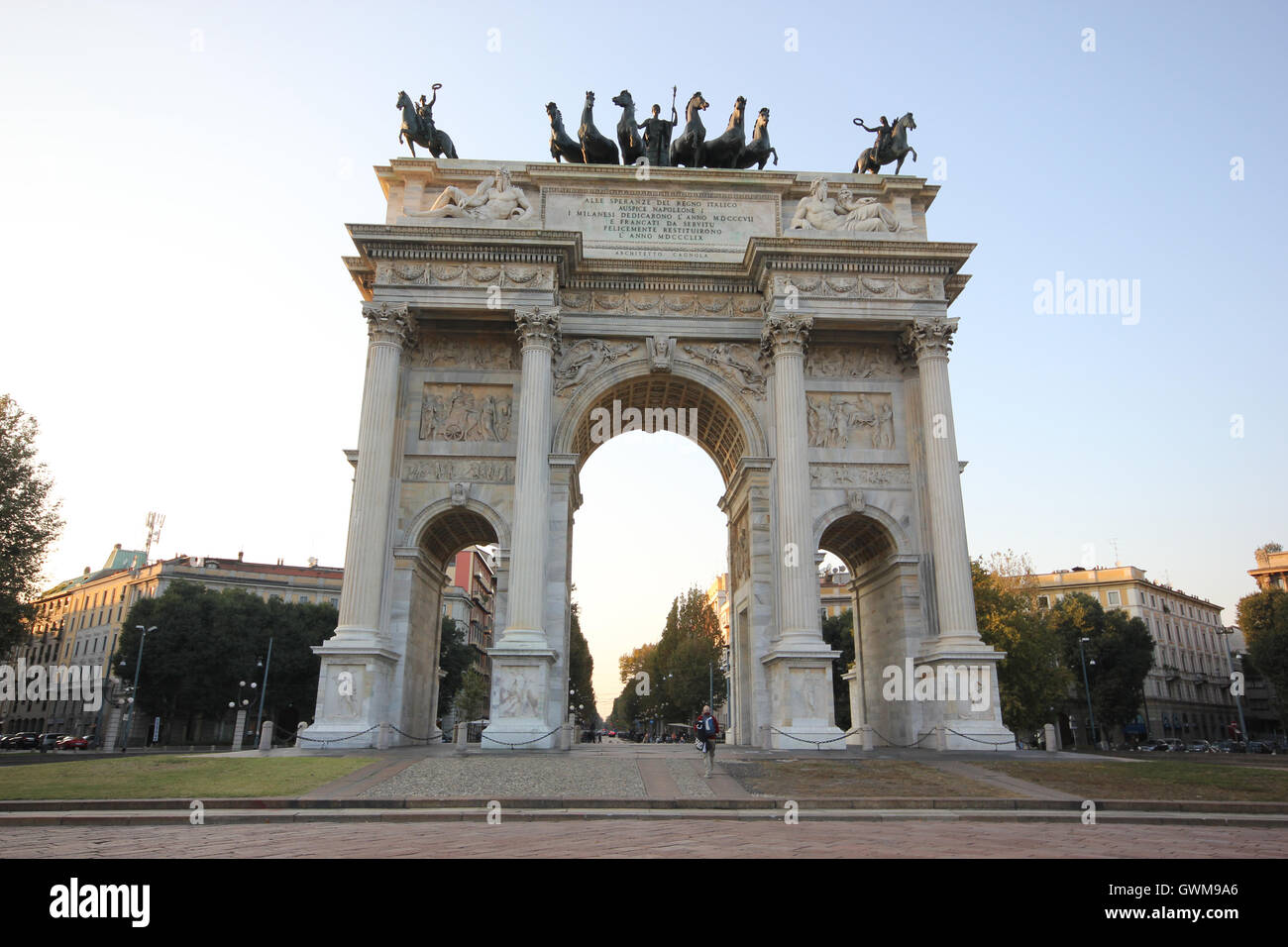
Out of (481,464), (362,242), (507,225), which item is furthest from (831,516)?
(362,242)

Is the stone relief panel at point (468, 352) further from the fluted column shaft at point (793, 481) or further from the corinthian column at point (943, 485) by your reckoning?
the corinthian column at point (943, 485)

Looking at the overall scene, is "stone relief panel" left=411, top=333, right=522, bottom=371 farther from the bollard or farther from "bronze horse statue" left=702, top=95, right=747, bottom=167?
the bollard

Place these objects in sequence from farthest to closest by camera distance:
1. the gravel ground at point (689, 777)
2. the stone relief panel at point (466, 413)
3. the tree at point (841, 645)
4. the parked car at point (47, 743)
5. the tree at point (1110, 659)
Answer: the tree at point (841, 645) → the tree at point (1110, 659) → the parked car at point (47, 743) → the stone relief panel at point (466, 413) → the gravel ground at point (689, 777)

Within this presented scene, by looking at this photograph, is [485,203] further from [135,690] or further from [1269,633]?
[1269,633]

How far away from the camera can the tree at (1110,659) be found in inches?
2603

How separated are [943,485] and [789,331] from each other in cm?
688

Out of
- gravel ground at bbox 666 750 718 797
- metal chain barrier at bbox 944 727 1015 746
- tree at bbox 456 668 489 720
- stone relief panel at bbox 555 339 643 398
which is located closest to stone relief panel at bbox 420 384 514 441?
stone relief panel at bbox 555 339 643 398

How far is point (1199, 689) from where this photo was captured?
86.2 metres

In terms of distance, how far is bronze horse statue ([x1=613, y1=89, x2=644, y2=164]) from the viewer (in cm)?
3130

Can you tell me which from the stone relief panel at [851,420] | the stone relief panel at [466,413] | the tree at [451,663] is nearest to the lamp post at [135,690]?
the tree at [451,663]

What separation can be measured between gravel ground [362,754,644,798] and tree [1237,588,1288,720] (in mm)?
50965

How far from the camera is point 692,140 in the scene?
31.2 metres

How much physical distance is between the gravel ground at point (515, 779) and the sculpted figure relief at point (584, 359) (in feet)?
42.8

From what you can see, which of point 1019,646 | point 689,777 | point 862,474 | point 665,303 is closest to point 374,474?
point 665,303
